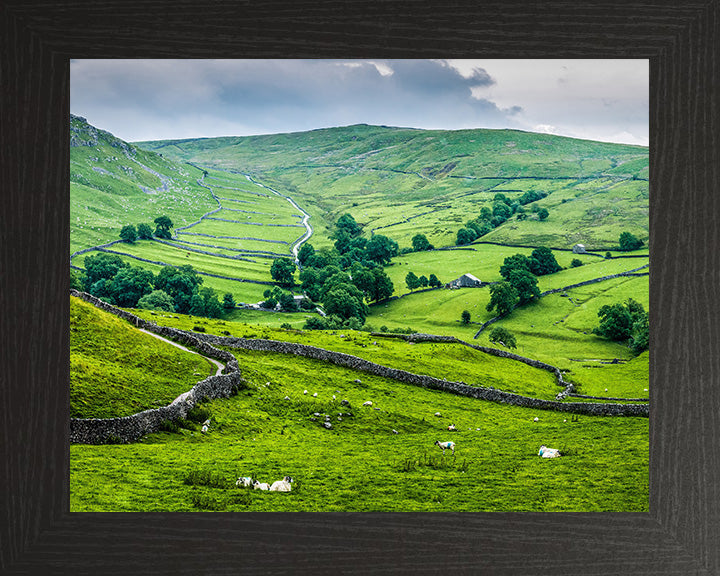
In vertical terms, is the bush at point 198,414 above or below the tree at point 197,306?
below

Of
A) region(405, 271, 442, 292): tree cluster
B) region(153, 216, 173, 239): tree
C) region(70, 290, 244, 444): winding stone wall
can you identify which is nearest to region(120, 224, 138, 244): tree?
region(153, 216, 173, 239): tree

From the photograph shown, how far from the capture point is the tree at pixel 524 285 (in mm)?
35062

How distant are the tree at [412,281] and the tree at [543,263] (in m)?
7.40

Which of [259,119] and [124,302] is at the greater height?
[259,119]

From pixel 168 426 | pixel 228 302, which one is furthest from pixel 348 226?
A: pixel 168 426

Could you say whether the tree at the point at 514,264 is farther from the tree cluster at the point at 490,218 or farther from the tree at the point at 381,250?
the tree cluster at the point at 490,218

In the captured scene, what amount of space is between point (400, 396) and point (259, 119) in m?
8.13

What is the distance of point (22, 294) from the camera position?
305 centimetres

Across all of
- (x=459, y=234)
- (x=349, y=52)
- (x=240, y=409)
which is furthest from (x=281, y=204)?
(x=349, y=52)

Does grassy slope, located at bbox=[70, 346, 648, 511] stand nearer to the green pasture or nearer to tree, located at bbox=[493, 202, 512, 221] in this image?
the green pasture

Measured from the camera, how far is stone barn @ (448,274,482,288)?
38.4 m

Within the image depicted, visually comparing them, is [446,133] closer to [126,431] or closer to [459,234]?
[459,234]

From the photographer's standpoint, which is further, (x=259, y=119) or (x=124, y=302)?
(x=124, y=302)

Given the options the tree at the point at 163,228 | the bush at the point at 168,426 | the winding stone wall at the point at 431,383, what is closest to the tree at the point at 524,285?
the winding stone wall at the point at 431,383
